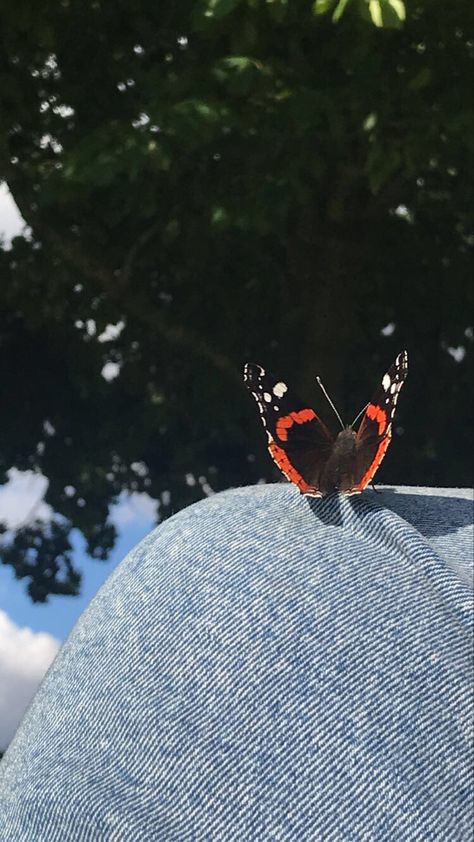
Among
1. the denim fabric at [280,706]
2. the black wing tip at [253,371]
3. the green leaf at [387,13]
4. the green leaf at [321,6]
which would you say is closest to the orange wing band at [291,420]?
the black wing tip at [253,371]

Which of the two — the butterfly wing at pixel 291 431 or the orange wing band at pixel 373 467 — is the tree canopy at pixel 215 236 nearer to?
the butterfly wing at pixel 291 431

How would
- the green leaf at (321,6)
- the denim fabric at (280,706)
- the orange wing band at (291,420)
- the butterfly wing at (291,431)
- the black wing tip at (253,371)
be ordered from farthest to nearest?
the green leaf at (321,6) → the black wing tip at (253,371) → the orange wing band at (291,420) → the butterfly wing at (291,431) → the denim fabric at (280,706)

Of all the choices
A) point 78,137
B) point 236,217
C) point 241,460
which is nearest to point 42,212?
point 78,137

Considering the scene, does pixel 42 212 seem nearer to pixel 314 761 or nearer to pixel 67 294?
pixel 67 294

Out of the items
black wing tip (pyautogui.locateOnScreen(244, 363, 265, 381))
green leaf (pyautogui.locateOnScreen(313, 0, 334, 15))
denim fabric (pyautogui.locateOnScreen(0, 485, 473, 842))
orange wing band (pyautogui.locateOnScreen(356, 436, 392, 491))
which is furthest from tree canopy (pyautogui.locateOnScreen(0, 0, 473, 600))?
denim fabric (pyautogui.locateOnScreen(0, 485, 473, 842))

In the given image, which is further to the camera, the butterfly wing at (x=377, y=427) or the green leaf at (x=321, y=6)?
the green leaf at (x=321, y=6)

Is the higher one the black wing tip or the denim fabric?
the black wing tip

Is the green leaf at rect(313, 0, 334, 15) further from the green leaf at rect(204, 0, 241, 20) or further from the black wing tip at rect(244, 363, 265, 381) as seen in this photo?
the black wing tip at rect(244, 363, 265, 381)
